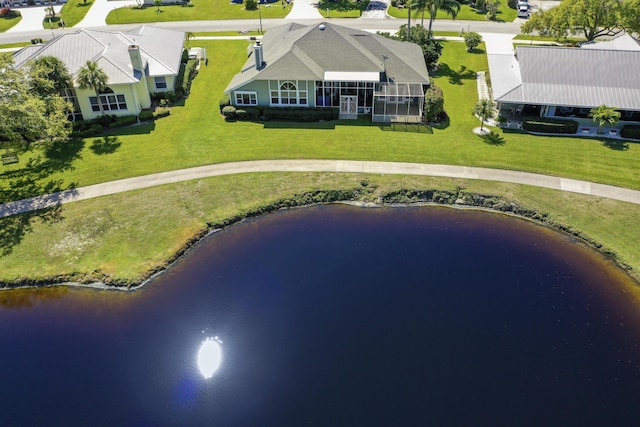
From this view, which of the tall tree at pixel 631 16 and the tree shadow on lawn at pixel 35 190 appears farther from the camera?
the tall tree at pixel 631 16

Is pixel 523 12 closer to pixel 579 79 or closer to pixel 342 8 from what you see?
pixel 342 8

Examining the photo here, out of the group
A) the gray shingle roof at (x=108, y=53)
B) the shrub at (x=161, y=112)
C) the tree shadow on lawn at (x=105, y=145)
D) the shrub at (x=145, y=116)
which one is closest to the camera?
the tree shadow on lawn at (x=105, y=145)

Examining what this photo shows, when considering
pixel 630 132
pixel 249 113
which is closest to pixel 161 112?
pixel 249 113

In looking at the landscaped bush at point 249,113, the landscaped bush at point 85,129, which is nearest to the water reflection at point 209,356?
the landscaped bush at point 249,113

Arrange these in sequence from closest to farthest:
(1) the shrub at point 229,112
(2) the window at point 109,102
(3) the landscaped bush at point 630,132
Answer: (3) the landscaped bush at point 630,132 → (2) the window at point 109,102 → (1) the shrub at point 229,112

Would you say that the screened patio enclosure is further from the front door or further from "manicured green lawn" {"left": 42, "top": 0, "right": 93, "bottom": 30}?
"manicured green lawn" {"left": 42, "top": 0, "right": 93, "bottom": 30}

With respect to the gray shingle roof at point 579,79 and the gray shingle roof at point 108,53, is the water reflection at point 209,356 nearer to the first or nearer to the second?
the gray shingle roof at point 108,53
